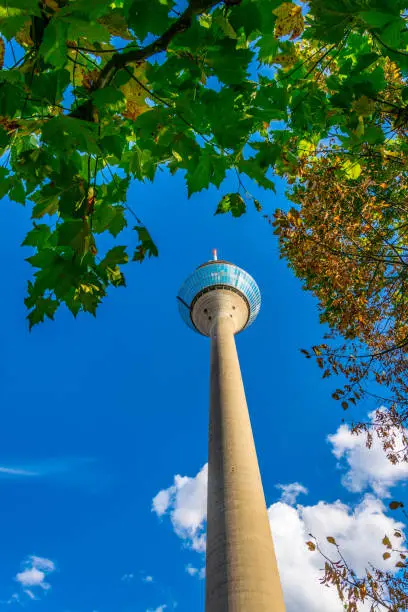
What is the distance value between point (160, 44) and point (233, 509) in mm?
12303

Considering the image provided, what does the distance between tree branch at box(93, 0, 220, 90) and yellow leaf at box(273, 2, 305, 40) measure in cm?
142

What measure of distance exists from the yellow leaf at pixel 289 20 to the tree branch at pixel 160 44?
4.65 feet

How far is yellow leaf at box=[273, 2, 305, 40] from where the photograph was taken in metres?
3.56

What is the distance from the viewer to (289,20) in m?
3.61

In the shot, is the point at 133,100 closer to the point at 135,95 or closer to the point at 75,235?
the point at 135,95

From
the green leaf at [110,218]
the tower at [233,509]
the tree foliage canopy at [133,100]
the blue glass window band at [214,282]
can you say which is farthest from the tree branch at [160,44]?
the blue glass window band at [214,282]

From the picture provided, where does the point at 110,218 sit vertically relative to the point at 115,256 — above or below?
above

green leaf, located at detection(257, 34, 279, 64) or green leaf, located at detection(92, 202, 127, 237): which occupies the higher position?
green leaf, located at detection(257, 34, 279, 64)

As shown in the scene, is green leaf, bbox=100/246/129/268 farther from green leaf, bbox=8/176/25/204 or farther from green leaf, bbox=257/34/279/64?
green leaf, bbox=257/34/279/64

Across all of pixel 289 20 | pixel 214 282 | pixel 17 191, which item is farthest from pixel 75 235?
pixel 214 282

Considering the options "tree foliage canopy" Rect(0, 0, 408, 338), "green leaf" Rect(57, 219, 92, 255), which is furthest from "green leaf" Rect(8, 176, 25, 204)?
"green leaf" Rect(57, 219, 92, 255)

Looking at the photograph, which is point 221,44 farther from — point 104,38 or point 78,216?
point 78,216

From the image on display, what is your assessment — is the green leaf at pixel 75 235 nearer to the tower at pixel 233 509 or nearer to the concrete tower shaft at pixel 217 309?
the tower at pixel 233 509

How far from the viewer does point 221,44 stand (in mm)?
2467
